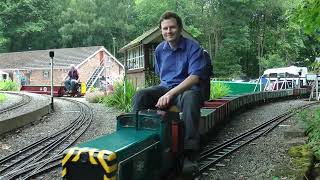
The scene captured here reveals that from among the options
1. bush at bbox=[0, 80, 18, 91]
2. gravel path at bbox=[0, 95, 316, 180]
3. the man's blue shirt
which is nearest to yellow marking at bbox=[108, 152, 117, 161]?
the man's blue shirt

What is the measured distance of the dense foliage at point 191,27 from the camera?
4516cm

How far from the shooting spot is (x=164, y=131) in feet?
13.9

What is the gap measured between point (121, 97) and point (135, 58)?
9.99 m

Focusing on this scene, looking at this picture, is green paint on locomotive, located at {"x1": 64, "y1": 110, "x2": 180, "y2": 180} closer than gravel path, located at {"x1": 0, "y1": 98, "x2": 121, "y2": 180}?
Yes

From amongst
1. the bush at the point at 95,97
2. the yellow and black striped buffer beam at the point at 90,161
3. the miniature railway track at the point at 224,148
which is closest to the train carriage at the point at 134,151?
the yellow and black striped buffer beam at the point at 90,161

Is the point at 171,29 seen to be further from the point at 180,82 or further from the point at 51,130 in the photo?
the point at 51,130

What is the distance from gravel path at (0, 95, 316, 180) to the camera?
5.87 metres

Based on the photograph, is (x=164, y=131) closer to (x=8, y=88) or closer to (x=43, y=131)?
(x=43, y=131)

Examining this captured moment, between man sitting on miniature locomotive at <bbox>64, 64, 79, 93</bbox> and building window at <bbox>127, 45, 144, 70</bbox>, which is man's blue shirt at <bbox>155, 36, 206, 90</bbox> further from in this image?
man sitting on miniature locomotive at <bbox>64, 64, 79, 93</bbox>

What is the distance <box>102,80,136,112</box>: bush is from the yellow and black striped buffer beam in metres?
10.7

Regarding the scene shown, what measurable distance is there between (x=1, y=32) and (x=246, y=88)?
41.7 m

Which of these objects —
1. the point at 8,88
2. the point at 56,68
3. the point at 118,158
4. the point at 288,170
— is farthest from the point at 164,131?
the point at 56,68

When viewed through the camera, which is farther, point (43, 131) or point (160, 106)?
point (43, 131)

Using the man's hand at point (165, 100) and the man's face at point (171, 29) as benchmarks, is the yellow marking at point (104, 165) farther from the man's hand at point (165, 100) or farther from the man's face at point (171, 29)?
the man's face at point (171, 29)
